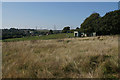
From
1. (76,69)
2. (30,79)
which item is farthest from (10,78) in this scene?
(76,69)

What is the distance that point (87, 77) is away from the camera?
85.8 inches

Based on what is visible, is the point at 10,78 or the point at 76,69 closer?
the point at 10,78

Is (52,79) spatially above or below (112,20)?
below

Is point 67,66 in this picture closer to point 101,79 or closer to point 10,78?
point 101,79

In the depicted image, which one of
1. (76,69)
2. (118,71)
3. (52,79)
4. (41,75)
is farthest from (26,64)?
(118,71)

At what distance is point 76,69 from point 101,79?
30.4 inches

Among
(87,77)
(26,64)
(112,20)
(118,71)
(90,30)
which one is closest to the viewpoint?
(87,77)

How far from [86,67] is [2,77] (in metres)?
2.56

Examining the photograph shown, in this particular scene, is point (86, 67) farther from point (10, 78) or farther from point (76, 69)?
point (10, 78)

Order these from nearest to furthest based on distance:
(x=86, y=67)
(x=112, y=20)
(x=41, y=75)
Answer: (x=41, y=75), (x=86, y=67), (x=112, y=20)

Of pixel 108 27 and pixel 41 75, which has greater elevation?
pixel 108 27

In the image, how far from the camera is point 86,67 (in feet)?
9.52

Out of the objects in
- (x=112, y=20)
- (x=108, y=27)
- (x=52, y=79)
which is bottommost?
(x=52, y=79)

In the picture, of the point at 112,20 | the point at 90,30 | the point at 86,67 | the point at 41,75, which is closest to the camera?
the point at 41,75
